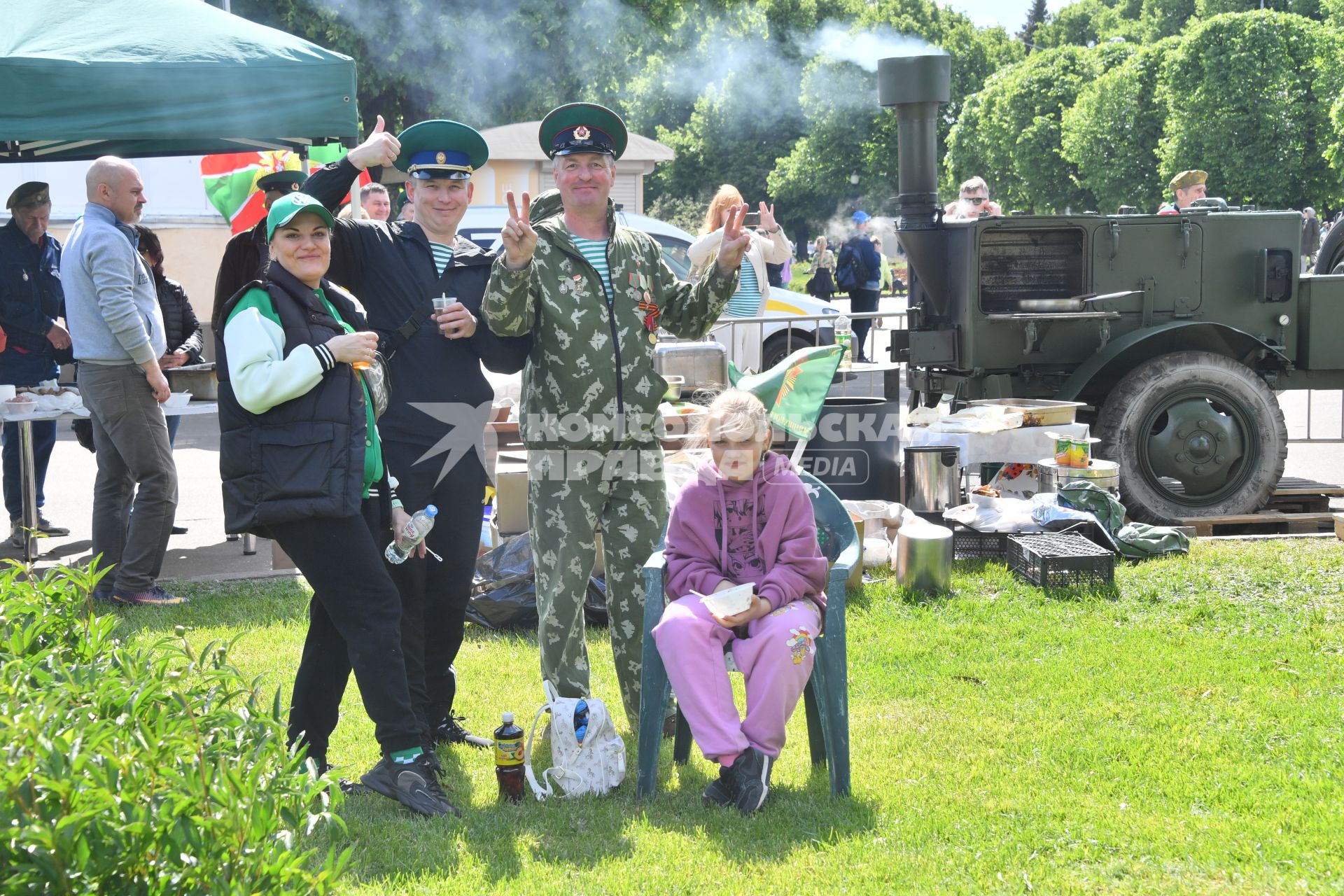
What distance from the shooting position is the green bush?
1.63 m

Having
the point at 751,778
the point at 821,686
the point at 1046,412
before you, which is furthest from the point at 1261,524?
the point at 751,778

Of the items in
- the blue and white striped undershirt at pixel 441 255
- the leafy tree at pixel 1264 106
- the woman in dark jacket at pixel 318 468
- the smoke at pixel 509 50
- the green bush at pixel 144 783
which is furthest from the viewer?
the leafy tree at pixel 1264 106

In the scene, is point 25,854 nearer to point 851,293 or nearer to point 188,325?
point 188,325

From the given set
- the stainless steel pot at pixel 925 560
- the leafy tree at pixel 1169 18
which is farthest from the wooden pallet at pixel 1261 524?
the leafy tree at pixel 1169 18

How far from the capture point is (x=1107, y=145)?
3722 cm

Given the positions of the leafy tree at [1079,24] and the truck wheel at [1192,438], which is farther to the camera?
the leafy tree at [1079,24]

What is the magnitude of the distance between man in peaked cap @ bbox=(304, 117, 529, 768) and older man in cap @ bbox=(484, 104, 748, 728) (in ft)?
0.59

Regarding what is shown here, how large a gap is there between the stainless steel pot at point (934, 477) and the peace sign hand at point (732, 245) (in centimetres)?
326

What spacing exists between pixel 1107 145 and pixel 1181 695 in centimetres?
3574

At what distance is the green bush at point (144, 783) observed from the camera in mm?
1634

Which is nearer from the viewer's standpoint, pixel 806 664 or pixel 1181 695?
pixel 806 664

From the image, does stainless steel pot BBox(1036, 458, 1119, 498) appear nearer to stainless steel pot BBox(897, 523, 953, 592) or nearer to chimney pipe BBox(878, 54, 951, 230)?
stainless steel pot BBox(897, 523, 953, 592)

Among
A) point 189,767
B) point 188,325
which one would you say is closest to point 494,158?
point 188,325

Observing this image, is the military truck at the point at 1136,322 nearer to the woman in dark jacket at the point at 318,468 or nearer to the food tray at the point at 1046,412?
the food tray at the point at 1046,412
